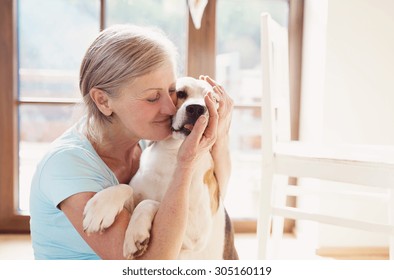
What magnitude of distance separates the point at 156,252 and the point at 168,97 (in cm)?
27

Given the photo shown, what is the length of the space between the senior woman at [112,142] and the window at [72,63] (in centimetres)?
94

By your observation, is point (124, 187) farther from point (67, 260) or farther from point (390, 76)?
point (390, 76)

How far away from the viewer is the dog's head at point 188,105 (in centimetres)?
81

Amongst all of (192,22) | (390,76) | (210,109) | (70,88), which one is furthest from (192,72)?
(210,109)

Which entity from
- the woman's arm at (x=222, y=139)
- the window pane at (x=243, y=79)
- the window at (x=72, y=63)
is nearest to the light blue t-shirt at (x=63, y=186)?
the woman's arm at (x=222, y=139)

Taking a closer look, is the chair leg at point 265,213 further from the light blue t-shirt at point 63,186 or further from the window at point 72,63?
the window at point 72,63

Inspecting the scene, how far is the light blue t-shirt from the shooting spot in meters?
0.78

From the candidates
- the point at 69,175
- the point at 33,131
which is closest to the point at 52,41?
the point at 33,131

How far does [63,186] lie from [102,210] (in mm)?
83

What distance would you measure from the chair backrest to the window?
39 cm

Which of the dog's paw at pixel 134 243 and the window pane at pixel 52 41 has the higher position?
the window pane at pixel 52 41

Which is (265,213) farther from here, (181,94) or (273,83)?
(181,94)

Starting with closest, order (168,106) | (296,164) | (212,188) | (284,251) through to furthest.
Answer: (168,106), (212,188), (296,164), (284,251)

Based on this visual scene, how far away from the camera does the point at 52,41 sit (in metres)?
1.90
